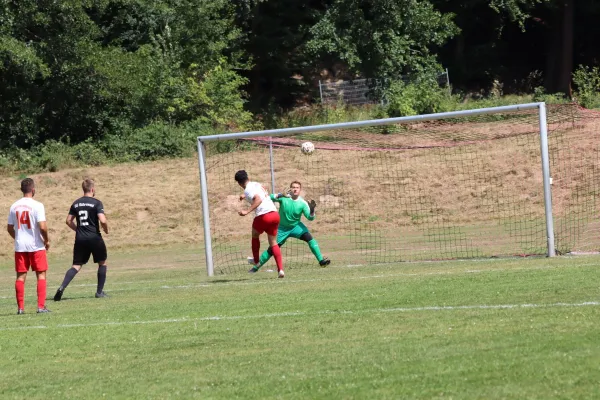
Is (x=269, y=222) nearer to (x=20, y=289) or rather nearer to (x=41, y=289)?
(x=41, y=289)

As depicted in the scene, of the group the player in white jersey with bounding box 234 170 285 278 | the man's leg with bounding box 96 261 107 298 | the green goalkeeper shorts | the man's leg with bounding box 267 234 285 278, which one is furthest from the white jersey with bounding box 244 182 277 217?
the man's leg with bounding box 96 261 107 298

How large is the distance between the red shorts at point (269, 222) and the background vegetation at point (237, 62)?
73.3ft

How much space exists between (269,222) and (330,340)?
715cm

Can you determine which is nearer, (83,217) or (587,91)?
(83,217)

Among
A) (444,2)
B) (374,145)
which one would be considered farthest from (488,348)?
(444,2)

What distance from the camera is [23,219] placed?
14.2m

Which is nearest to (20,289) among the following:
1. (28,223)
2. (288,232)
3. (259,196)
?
(28,223)

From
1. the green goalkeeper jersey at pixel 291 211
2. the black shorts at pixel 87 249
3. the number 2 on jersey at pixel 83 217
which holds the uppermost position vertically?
the number 2 on jersey at pixel 83 217

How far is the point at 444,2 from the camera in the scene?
46.2m

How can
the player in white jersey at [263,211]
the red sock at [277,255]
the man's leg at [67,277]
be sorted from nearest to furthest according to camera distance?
1. the man's leg at [67,277]
2. the player in white jersey at [263,211]
3. the red sock at [277,255]

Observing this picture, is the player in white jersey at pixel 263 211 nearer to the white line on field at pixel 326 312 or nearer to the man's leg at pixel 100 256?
the man's leg at pixel 100 256

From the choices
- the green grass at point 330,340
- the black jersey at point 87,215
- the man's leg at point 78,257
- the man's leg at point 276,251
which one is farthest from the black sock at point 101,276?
the man's leg at point 276,251

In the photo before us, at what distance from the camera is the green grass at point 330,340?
25.2 feet

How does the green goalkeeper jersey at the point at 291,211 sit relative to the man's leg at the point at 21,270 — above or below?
above
